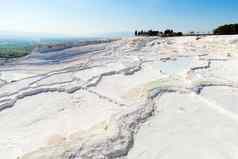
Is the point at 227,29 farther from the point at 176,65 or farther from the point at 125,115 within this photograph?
the point at 125,115

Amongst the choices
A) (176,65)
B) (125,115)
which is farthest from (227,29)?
(125,115)

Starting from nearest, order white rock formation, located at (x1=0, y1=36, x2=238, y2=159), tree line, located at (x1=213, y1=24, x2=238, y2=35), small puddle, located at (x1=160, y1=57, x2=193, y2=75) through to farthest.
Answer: white rock formation, located at (x1=0, y1=36, x2=238, y2=159)
small puddle, located at (x1=160, y1=57, x2=193, y2=75)
tree line, located at (x1=213, y1=24, x2=238, y2=35)

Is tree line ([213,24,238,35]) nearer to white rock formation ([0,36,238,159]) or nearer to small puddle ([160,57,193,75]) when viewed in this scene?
small puddle ([160,57,193,75])

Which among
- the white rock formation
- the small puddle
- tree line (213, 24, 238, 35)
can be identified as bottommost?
the white rock formation

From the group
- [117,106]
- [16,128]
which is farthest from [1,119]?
[117,106]

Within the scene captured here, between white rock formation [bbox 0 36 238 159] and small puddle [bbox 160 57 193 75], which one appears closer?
white rock formation [bbox 0 36 238 159]

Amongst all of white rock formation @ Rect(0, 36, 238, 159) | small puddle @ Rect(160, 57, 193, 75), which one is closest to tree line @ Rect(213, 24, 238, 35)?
small puddle @ Rect(160, 57, 193, 75)

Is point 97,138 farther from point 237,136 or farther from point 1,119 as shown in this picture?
point 1,119

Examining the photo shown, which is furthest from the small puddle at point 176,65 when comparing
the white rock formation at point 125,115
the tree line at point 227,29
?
the tree line at point 227,29
